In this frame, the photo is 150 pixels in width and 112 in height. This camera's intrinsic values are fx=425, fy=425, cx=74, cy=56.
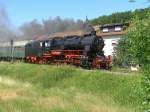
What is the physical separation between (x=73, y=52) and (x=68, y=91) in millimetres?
15519

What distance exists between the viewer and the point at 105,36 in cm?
7112

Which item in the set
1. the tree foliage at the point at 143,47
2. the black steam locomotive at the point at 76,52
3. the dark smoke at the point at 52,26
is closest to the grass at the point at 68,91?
the tree foliage at the point at 143,47

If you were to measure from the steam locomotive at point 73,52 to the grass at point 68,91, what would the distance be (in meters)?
→ 4.09

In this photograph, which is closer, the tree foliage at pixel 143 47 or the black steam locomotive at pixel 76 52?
the tree foliage at pixel 143 47

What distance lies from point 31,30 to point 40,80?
91119 mm

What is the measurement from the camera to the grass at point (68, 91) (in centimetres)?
1891

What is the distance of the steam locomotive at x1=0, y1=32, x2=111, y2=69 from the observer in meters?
40.7

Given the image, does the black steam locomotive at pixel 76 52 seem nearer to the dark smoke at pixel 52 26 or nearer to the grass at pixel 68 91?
the grass at pixel 68 91

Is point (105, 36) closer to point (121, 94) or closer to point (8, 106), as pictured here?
point (121, 94)

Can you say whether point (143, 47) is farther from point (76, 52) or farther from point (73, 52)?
point (73, 52)

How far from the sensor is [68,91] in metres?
27.9

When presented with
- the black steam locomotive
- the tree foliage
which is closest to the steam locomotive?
the black steam locomotive

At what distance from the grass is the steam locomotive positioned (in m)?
4.09

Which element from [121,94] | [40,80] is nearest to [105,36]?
[40,80]
